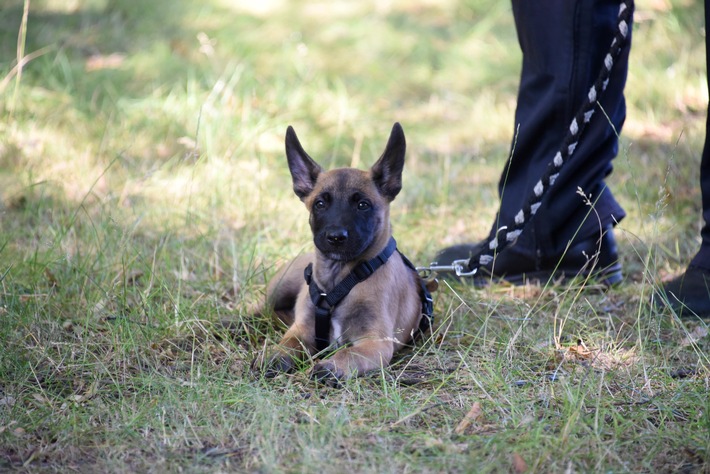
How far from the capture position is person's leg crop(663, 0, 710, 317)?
3.83 m

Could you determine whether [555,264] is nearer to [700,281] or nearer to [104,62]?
[700,281]

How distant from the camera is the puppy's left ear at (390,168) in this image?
3.52m

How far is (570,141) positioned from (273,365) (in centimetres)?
172

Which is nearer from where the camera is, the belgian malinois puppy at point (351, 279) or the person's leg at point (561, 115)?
the belgian malinois puppy at point (351, 279)

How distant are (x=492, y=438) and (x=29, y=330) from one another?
2.05m

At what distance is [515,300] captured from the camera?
4.04 meters

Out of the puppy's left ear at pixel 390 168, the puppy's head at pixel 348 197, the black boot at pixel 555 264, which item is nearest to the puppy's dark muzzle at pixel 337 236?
the puppy's head at pixel 348 197

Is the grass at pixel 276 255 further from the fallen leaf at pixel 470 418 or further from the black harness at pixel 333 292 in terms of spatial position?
the black harness at pixel 333 292

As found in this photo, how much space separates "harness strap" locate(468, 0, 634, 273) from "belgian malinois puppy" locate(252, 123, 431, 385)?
0.46 metres

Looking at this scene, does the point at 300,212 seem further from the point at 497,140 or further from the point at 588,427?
the point at 588,427

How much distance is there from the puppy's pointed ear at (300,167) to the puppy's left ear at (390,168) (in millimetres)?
289

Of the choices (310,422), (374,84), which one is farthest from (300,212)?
(374,84)

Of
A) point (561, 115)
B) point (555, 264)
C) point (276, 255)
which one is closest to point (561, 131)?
point (561, 115)

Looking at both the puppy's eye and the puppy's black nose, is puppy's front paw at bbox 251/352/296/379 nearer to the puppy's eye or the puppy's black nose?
the puppy's black nose
